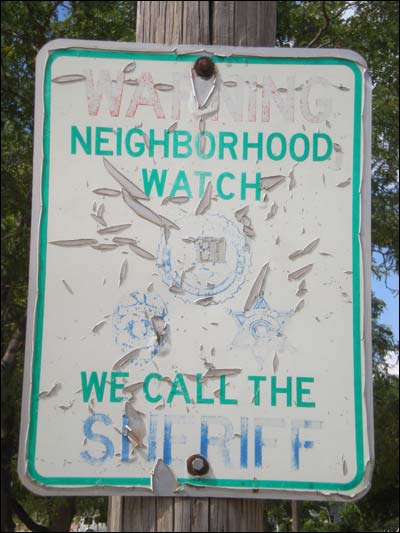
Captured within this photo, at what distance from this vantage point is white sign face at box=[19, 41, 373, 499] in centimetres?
163

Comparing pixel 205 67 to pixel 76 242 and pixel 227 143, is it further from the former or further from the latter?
pixel 76 242

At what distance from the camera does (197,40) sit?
6.15ft

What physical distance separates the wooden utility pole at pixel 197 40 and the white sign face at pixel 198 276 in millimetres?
66

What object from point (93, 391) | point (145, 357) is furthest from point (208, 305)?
point (93, 391)

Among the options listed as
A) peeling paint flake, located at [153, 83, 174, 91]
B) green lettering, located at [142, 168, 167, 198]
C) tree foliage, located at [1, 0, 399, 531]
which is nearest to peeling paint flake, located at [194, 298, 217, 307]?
green lettering, located at [142, 168, 167, 198]

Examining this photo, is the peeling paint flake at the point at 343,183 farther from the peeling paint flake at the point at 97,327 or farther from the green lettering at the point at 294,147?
the peeling paint flake at the point at 97,327

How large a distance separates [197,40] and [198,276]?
0.58 metres

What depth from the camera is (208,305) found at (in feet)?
5.48

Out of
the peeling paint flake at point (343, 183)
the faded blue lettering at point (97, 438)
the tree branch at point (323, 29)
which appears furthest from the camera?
the tree branch at point (323, 29)

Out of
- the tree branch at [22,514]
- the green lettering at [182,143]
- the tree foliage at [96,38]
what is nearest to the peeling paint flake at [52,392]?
the green lettering at [182,143]

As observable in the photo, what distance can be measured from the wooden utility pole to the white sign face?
66mm

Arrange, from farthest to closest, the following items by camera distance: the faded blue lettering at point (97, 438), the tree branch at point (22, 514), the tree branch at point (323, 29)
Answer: the tree branch at point (22, 514), the tree branch at point (323, 29), the faded blue lettering at point (97, 438)

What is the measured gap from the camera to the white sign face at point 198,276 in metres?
1.63

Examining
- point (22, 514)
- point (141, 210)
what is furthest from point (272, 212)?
point (22, 514)
